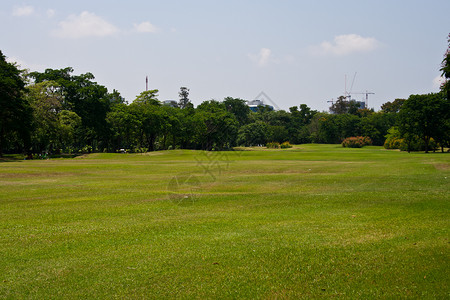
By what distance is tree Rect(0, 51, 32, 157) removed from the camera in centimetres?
5922

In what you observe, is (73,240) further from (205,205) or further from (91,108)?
(91,108)

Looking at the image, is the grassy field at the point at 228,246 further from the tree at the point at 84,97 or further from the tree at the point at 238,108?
the tree at the point at 238,108

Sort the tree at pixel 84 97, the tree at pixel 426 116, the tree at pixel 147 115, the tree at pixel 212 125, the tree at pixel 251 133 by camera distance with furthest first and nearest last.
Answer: the tree at pixel 251 133
the tree at pixel 212 125
the tree at pixel 147 115
the tree at pixel 84 97
the tree at pixel 426 116

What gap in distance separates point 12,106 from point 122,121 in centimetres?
3378

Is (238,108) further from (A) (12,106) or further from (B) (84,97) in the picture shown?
(A) (12,106)

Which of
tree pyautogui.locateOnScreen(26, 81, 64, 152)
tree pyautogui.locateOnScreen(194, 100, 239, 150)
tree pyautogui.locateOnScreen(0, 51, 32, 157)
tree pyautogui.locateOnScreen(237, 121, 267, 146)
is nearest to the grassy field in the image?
tree pyautogui.locateOnScreen(0, 51, 32, 157)

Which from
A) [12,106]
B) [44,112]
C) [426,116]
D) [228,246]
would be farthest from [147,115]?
[228,246]

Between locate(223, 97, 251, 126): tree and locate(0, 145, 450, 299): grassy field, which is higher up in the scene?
locate(223, 97, 251, 126): tree

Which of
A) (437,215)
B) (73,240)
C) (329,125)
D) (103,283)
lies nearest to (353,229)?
(437,215)

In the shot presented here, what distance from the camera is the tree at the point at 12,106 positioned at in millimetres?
59219

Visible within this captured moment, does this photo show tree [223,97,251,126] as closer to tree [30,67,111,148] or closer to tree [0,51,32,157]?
tree [30,67,111,148]

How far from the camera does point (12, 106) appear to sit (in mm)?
60406

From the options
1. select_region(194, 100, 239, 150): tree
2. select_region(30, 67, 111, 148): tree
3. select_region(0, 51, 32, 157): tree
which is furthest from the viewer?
select_region(194, 100, 239, 150): tree

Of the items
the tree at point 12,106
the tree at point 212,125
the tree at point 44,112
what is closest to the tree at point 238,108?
the tree at point 212,125
